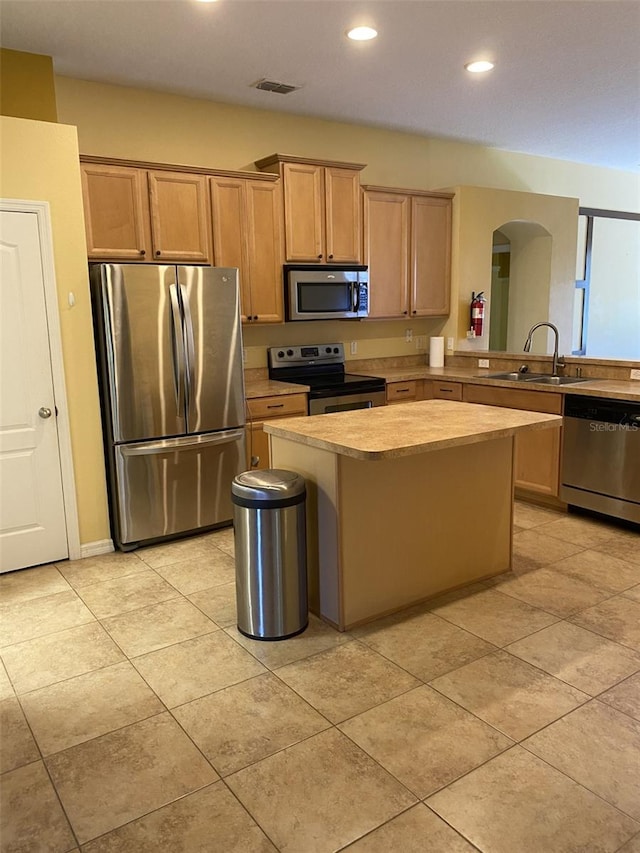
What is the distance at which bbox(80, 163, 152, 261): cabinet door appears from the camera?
393 cm

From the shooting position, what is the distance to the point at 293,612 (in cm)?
286

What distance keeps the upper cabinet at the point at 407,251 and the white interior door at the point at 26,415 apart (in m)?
2.73

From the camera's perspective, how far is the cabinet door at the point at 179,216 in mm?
4180

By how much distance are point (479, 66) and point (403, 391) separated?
7.95 ft

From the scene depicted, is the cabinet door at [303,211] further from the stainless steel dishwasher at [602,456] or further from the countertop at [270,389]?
the stainless steel dishwasher at [602,456]

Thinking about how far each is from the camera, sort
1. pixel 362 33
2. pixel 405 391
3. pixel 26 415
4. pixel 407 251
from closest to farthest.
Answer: pixel 362 33, pixel 26 415, pixel 405 391, pixel 407 251

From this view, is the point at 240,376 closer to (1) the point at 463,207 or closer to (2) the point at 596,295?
(1) the point at 463,207

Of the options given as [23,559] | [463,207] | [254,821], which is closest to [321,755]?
[254,821]

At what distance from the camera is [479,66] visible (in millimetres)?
3988

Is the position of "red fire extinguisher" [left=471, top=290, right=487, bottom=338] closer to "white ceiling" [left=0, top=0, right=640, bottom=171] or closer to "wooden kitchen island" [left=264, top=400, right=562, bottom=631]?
"white ceiling" [left=0, top=0, right=640, bottom=171]

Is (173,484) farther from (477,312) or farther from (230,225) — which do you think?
(477,312)

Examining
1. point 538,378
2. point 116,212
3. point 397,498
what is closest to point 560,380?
point 538,378

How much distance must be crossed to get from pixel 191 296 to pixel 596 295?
18.7 feet

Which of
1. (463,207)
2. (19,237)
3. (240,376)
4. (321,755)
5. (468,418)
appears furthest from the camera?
(463,207)
